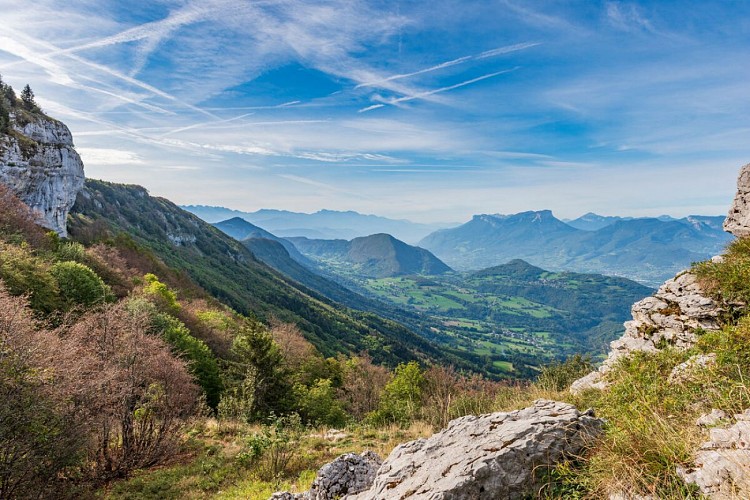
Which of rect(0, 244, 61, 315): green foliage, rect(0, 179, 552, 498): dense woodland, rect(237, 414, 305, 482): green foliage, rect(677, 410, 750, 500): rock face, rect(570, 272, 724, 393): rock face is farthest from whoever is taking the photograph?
rect(0, 244, 61, 315): green foliage

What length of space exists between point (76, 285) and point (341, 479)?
28.9 m

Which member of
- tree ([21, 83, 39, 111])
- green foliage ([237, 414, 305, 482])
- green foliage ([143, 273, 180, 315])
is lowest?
green foliage ([237, 414, 305, 482])

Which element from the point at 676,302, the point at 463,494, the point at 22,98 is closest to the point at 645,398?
the point at 463,494

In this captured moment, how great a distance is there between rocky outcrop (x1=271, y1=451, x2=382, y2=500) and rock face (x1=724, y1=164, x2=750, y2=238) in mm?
16070

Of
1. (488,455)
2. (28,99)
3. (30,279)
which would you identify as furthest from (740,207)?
(28,99)

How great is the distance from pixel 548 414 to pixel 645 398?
185 centimetres

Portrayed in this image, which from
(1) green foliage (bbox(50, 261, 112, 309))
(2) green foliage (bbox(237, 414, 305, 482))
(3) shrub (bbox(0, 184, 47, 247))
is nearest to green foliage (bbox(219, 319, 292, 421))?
(1) green foliage (bbox(50, 261, 112, 309))

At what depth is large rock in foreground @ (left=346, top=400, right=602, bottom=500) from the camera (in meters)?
4.78

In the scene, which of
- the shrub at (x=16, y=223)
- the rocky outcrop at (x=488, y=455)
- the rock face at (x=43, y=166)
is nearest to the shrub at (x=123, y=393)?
the rocky outcrop at (x=488, y=455)

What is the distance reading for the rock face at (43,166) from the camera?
1938 inches

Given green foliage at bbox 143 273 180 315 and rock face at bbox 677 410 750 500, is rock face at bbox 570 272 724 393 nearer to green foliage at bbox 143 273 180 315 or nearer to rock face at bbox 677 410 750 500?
rock face at bbox 677 410 750 500

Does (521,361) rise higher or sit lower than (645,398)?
lower

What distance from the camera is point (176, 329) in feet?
86.5

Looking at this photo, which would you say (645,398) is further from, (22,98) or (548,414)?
(22,98)
